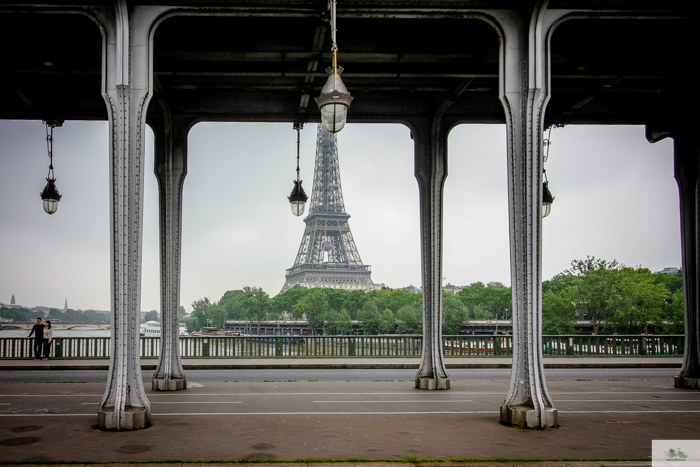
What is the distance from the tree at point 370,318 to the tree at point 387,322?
107cm

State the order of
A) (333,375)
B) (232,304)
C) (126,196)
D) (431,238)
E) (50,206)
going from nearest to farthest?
(126,196) < (431,238) < (50,206) < (333,375) < (232,304)

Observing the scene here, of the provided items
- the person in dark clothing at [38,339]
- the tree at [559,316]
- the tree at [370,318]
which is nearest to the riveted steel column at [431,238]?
the person in dark clothing at [38,339]

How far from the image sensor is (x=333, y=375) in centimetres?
2075

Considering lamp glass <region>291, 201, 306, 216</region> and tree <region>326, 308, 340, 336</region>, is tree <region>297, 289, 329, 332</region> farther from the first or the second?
lamp glass <region>291, 201, 306, 216</region>

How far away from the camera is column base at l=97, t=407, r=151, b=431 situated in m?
9.83

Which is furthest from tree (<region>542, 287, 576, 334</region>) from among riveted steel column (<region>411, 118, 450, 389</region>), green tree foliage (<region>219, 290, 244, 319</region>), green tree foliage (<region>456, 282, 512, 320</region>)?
green tree foliage (<region>219, 290, 244, 319</region>)

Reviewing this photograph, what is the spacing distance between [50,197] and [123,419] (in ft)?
32.7

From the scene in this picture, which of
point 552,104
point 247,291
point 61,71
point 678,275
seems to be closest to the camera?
point 61,71

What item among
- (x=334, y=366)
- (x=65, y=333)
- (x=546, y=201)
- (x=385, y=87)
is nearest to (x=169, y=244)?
(x=385, y=87)

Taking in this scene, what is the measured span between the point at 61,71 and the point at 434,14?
27.8 feet

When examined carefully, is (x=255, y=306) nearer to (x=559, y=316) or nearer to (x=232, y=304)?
(x=232, y=304)

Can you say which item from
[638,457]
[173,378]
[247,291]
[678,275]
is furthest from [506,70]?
[247,291]

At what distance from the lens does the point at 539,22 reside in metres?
10.6

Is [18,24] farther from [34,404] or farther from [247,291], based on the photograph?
[247,291]
